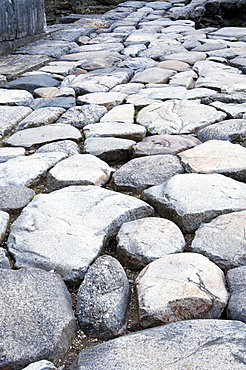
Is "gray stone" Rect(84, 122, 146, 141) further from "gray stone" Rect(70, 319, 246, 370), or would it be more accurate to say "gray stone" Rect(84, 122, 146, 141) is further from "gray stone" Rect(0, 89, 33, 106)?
"gray stone" Rect(70, 319, 246, 370)

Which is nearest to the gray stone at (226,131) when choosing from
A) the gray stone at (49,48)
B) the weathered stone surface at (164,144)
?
the weathered stone surface at (164,144)

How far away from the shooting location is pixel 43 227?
167cm

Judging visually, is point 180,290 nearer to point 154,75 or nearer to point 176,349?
point 176,349

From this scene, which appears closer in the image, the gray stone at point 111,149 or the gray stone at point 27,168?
the gray stone at point 27,168

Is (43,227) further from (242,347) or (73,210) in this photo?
(242,347)

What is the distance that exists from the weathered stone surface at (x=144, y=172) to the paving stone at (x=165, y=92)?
1138mm

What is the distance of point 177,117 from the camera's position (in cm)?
283

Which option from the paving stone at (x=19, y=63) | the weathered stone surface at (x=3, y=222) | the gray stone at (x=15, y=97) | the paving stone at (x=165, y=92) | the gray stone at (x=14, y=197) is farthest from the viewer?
the paving stone at (x=19, y=63)

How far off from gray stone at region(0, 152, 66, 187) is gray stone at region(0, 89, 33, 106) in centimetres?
111

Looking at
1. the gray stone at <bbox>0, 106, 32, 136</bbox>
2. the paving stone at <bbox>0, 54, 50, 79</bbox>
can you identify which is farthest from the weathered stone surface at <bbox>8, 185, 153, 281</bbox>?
the paving stone at <bbox>0, 54, 50, 79</bbox>

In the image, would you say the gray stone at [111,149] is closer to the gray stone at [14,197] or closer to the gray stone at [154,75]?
the gray stone at [14,197]

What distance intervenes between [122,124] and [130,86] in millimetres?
970

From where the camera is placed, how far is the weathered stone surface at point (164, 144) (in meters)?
2.36

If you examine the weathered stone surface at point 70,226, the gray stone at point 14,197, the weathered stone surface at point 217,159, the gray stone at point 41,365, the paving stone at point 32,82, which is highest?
the paving stone at point 32,82
